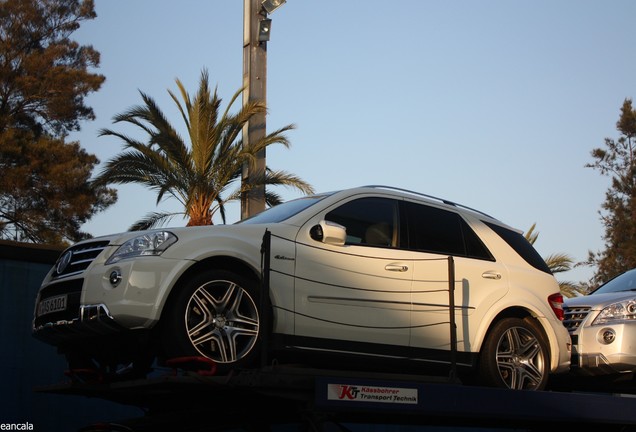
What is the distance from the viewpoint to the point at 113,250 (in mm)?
6516

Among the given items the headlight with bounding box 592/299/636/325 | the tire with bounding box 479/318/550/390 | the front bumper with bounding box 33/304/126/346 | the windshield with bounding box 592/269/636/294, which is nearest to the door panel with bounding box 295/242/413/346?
the tire with bounding box 479/318/550/390

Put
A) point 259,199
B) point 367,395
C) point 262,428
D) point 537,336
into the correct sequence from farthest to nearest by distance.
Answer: point 259,199 < point 537,336 < point 262,428 < point 367,395

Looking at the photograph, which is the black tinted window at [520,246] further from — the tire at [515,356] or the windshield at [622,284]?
the windshield at [622,284]

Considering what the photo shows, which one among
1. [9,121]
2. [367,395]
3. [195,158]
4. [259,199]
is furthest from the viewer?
[9,121]

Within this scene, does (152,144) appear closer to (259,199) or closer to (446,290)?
(259,199)

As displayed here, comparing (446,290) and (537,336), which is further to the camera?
(537,336)

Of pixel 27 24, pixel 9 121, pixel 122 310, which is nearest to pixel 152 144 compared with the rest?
pixel 122 310

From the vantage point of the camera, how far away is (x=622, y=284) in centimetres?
1011

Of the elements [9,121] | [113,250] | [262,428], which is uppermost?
[9,121]

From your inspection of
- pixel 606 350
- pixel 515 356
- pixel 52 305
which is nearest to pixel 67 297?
pixel 52 305

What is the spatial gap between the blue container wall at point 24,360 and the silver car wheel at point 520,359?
5.39 metres

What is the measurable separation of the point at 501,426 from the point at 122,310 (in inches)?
123

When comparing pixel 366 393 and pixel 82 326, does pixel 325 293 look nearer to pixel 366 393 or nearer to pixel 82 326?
pixel 366 393

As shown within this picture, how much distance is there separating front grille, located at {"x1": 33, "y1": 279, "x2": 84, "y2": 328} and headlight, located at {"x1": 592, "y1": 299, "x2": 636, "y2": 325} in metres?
4.98
